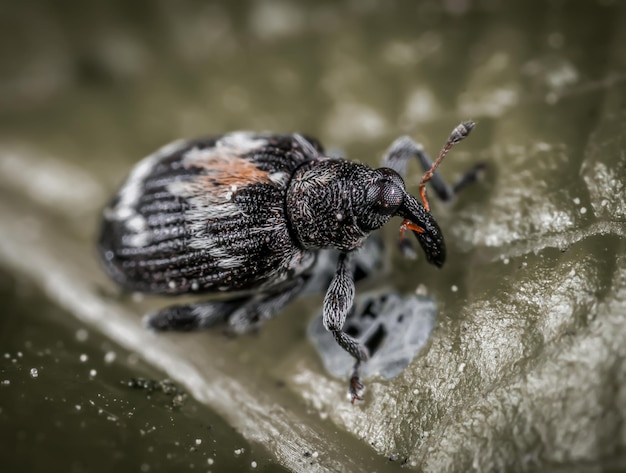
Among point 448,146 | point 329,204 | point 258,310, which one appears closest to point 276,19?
point 329,204

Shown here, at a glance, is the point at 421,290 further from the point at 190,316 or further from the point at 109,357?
the point at 109,357

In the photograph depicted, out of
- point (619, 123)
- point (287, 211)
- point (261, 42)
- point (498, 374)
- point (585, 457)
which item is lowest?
point (585, 457)

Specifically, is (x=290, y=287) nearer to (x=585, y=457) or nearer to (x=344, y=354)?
(x=344, y=354)

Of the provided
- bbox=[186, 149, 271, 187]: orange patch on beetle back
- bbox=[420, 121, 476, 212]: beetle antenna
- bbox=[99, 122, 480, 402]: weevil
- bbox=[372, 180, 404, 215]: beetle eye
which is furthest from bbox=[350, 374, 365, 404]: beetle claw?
bbox=[186, 149, 271, 187]: orange patch on beetle back

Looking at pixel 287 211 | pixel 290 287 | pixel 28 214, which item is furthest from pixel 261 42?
pixel 28 214

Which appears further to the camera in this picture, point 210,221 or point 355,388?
point 210,221

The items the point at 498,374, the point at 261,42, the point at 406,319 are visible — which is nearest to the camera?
the point at 498,374

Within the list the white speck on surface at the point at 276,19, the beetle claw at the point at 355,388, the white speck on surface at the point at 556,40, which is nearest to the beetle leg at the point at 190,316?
the beetle claw at the point at 355,388
